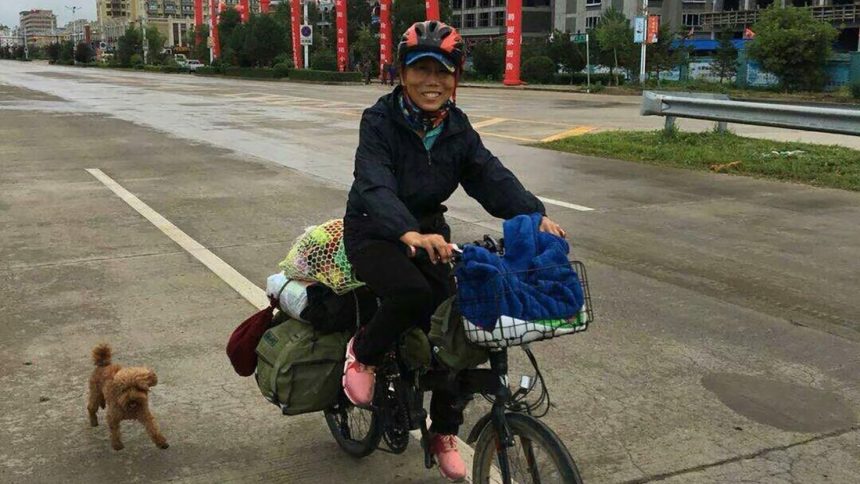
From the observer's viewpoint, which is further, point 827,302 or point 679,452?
point 827,302

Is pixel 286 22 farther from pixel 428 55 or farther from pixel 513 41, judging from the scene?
pixel 428 55

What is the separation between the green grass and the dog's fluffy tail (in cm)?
973

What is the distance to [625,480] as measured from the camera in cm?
350

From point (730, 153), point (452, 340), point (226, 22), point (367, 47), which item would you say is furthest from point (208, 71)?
point (452, 340)

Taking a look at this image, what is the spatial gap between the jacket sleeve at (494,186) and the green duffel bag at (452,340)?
59 centimetres

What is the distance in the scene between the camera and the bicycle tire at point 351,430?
11.6 feet

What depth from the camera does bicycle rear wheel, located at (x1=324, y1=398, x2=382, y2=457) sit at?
3541 mm

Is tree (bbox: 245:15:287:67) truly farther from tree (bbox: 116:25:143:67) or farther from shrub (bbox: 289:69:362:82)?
tree (bbox: 116:25:143:67)

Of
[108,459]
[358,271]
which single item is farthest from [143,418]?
[358,271]

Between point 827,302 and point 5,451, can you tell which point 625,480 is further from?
point 827,302

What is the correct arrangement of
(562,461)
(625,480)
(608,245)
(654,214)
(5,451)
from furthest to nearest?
1. (654,214)
2. (608,245)
3. (5,451)
4. (625,480)
5. (562,461)

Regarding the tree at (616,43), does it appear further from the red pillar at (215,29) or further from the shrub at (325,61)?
the red pillar at (215,29)

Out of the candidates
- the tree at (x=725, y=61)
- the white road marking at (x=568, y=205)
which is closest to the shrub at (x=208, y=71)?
the tree at (x=725, y=61)

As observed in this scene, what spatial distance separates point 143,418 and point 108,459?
0.83 feet
